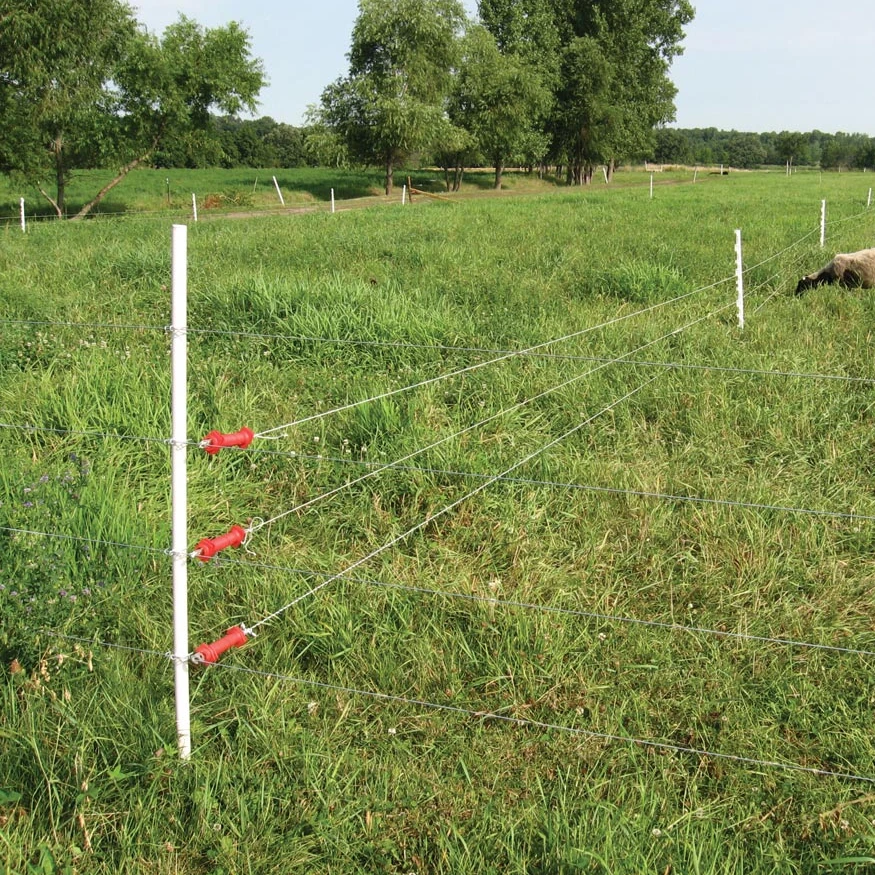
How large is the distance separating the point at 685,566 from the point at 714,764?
3.65 ft

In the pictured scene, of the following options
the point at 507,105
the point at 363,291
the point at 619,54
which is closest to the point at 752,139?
the point at 619,54

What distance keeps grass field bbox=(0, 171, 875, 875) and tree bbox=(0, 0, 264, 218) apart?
22.5 m

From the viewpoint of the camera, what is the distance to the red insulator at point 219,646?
8.18 ft

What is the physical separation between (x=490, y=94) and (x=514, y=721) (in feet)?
144

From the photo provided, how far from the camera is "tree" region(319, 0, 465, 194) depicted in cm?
3641

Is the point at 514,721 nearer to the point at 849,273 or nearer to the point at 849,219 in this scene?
the point at 849,273

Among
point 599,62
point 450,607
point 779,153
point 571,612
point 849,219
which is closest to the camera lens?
point 571,612

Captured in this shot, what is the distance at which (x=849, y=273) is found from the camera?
27.4ft

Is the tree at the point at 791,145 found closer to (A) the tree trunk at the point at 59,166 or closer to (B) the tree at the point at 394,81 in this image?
(B) the tree at the point at 394,81

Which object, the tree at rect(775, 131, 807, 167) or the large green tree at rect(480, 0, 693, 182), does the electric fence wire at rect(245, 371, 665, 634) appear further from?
the tree at rect(775, 131, 807, 167)

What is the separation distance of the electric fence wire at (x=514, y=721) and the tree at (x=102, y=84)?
26.3 meters

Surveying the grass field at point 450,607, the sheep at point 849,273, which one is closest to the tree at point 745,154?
the sheep at point 849,273

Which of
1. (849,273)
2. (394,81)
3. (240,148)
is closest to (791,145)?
(240,148)

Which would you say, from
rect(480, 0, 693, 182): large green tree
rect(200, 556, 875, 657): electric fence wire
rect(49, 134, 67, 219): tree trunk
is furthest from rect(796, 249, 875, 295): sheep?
rect(480, 0, 693, 182): large green tree
